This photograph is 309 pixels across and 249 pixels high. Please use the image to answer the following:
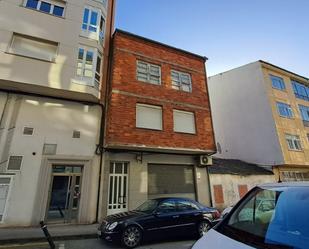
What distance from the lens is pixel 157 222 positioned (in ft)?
25.2

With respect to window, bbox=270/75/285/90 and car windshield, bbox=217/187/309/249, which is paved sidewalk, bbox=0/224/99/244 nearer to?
car windshield, bbox=217/187/309/249

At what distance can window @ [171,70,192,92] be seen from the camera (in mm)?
15387

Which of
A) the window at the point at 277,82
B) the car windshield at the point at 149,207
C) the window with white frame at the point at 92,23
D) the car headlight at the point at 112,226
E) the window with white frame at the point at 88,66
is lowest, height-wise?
the car headlight at the point at 112,226

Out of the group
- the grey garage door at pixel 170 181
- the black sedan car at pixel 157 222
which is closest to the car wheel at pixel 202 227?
the black sedan car at pixel 157 222

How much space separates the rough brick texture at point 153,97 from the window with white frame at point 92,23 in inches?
44.1

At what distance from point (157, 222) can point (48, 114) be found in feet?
25.7

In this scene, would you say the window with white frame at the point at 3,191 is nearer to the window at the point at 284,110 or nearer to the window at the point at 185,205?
the window at the point at 185,205

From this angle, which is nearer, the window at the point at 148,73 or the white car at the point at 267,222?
the white car at the point at 267,222

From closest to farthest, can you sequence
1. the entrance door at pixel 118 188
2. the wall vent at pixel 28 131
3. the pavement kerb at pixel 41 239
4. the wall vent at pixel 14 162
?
the pavement kerb at pixel 41 239 < the wall vent at pixel 14 162 < the wall vent at pixel 28 131 < the entrance door at pixel 118 188

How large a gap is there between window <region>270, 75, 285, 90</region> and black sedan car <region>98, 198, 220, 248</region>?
18.7 m

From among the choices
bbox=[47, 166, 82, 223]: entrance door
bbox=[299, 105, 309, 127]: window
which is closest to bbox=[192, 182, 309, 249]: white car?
bbox=[47, 166, 82, 223]: entrance door

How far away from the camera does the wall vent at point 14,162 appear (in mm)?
10211

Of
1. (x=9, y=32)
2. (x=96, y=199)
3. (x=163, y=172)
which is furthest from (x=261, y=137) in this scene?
(x=9, y=32)

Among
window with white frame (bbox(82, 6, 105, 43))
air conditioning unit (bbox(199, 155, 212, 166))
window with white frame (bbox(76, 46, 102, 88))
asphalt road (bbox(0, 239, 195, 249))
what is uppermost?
window with white frame (bbox(82, 6, 105, 43))
